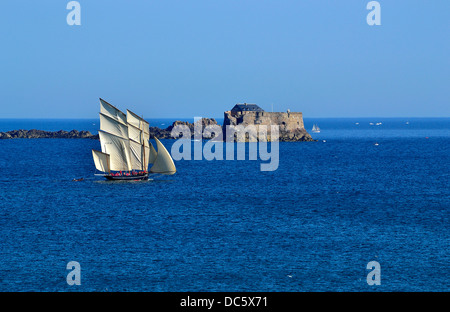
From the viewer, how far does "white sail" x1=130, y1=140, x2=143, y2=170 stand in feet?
291

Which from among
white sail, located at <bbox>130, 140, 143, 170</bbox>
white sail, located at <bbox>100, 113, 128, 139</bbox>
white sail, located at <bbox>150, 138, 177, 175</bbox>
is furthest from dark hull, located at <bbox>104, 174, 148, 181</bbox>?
white sail, located at <bbox>100, 113, 128, 139</bbox>

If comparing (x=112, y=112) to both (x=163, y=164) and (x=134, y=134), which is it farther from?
(x=163, y=164)

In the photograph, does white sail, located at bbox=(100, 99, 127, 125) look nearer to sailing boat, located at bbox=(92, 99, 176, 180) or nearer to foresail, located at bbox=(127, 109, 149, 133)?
sailing boat, located at bbox=(92, 99, 176, 180)

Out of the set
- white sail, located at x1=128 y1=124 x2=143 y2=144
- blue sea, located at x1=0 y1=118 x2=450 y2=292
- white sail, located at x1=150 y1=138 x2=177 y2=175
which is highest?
white sail, located at x1=128 y1=124 x2=143 y2=144

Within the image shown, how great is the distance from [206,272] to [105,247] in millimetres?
10684

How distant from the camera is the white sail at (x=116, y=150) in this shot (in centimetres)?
8700

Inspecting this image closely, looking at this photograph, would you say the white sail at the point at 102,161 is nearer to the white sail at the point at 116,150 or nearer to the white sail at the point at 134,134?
the white sail at the point at 116,150

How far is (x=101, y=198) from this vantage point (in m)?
74.6

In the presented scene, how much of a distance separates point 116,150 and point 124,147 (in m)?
1.22

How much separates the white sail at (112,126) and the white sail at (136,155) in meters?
2.00

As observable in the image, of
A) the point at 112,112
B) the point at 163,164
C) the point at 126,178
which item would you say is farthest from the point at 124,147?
the point at 163,164

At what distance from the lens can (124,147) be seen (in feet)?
289

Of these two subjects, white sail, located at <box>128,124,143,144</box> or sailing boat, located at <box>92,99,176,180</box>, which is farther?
white sail, located at <box>128,124,143,144</box>
